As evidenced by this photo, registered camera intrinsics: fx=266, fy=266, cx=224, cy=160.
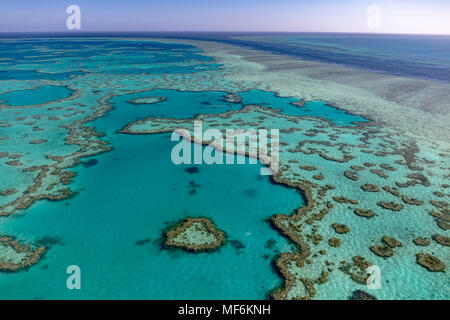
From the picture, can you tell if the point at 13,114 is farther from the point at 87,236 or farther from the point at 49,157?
the point at 87,236

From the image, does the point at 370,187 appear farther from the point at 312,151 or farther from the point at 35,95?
the point at 35,95

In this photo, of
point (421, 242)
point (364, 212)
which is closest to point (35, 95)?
point (364, 212)

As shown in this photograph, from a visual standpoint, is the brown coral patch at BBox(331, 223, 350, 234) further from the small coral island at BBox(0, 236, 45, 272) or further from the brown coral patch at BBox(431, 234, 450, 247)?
the small coral island at BBox(0, 236, 45, 272)

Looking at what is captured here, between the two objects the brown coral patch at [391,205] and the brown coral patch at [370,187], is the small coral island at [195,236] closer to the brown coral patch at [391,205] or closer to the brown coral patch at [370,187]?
the brown coral patch at [391,205]

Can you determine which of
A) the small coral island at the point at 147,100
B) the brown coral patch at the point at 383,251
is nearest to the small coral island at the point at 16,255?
the brown coral patch at the point at 383,251

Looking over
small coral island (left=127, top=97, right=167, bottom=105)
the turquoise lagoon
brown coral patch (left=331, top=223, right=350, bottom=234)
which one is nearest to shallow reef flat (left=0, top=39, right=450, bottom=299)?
brown coral patch (left=331, top=223, right=350, bottom=234)

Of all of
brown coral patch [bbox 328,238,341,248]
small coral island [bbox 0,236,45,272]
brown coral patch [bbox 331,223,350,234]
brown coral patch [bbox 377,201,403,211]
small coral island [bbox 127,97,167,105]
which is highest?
small coral island [bbox 127,97,167,105]
